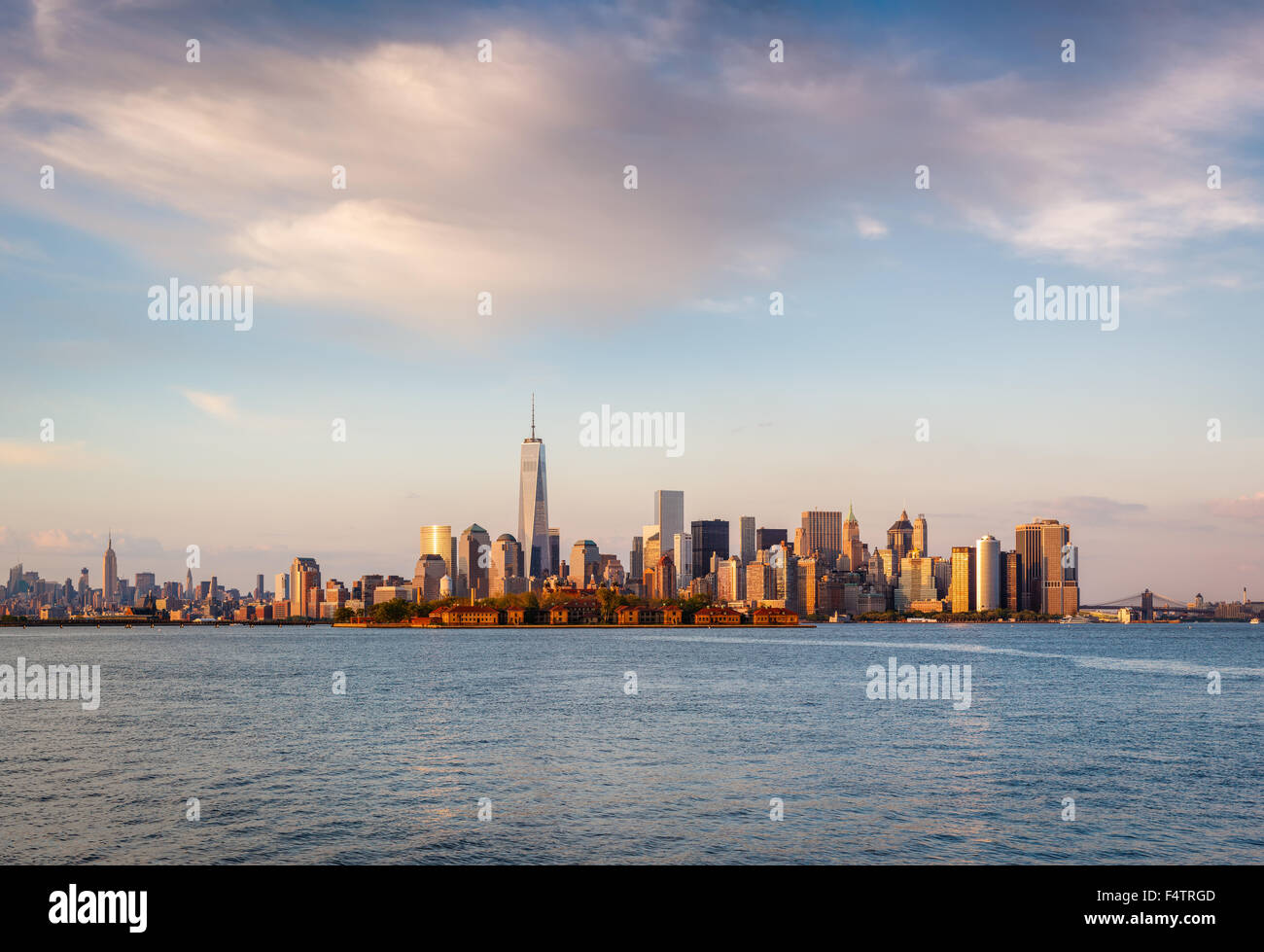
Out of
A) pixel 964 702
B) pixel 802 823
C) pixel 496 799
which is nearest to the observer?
pixel 802 823

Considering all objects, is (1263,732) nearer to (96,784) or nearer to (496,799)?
(496,799)

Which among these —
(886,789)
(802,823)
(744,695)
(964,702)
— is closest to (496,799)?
(802,823)

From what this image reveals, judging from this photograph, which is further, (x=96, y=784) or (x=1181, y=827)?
(x=96, y=784)

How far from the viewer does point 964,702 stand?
237 feet

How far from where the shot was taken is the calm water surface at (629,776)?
91.1ft

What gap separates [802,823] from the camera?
29797 mm

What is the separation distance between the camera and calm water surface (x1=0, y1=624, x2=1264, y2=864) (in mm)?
27766

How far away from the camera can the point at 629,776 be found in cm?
3838
